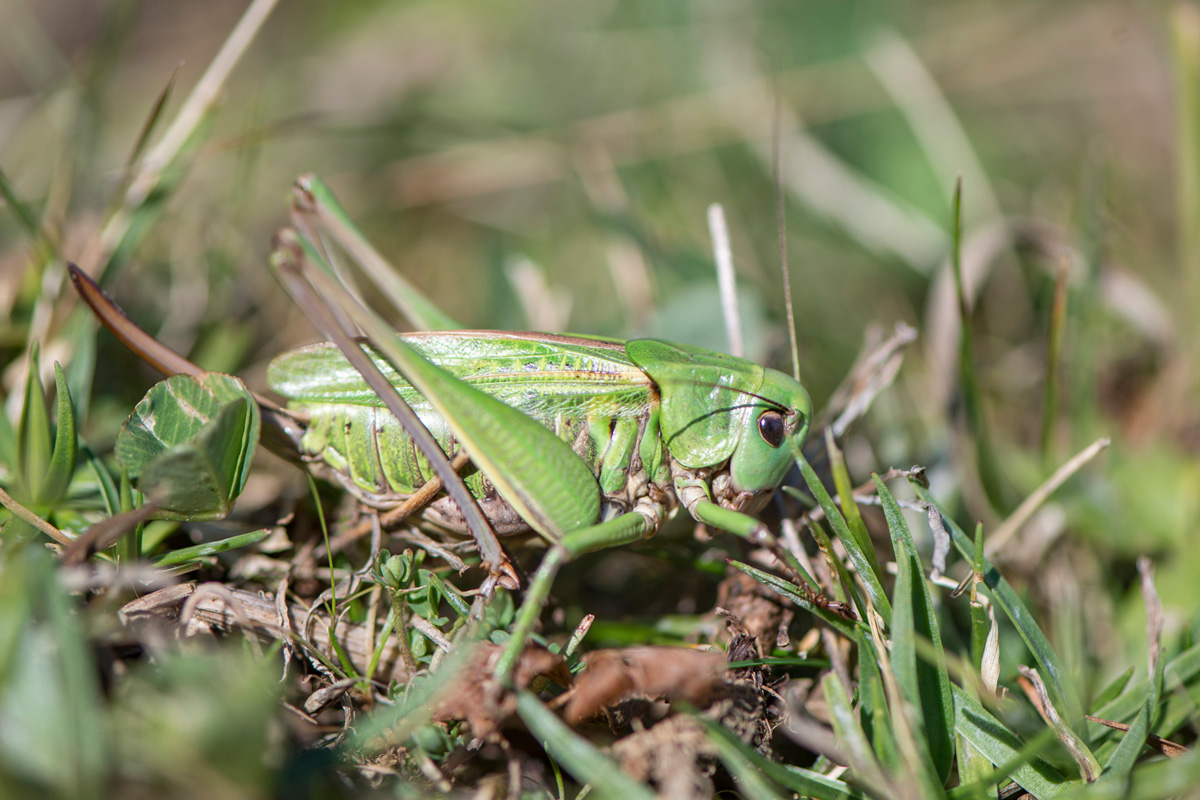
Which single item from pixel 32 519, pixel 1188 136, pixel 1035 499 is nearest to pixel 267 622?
pixel 32 519

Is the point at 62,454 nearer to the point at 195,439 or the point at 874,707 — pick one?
the point at 195,439

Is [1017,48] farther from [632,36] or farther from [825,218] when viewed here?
[632,36]

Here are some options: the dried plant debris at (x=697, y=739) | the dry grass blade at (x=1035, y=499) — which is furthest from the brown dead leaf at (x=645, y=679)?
the dry grass blade at (x=1035, y=499)

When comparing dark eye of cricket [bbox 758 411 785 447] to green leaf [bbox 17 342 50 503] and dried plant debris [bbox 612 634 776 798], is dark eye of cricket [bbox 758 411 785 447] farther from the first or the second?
green leaf [bbox 17 342 50 503]

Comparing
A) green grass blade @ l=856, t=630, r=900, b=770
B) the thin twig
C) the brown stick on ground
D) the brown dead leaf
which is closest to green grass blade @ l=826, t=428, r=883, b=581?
green grass blade @ l=856, t=630, r=900, b=770

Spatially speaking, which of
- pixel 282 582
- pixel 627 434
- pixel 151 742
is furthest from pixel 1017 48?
pixel 151 742

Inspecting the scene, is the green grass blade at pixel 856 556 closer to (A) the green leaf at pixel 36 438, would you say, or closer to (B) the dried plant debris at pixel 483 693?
(B) the dried plant debris at pixel 483 693

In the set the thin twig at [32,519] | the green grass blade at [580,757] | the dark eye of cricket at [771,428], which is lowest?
the green grass blade at [580,757]
